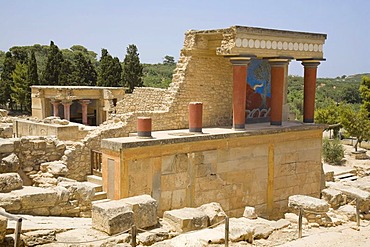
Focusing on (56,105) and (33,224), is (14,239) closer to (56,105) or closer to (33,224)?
(33,224)

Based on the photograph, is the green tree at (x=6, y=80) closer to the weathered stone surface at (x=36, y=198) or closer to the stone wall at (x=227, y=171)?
the stone wall at (x=227, y=171)

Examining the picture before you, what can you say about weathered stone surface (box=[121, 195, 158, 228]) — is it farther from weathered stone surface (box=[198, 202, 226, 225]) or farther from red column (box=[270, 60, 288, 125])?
red column (box=[270, 60, 288, 125])

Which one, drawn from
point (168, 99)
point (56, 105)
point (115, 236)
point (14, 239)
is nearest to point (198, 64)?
point (168, 99)

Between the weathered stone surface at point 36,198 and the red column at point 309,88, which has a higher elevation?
the red column at point 309,88

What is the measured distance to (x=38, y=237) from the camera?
625 centimetres

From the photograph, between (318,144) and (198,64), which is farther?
(318,144)

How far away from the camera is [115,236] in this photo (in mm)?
6582

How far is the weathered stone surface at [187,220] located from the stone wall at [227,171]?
1633 mm

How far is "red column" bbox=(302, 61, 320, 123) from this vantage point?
1383cm

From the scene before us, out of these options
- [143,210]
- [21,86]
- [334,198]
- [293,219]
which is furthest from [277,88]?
[21,86]

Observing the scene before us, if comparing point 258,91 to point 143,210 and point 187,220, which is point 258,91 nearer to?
point 187,220

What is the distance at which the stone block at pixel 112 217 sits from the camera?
673 cm

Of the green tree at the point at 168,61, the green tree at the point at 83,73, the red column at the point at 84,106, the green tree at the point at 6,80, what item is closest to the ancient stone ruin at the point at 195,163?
the red column at the point at 84,106

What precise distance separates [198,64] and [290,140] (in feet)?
11.7
